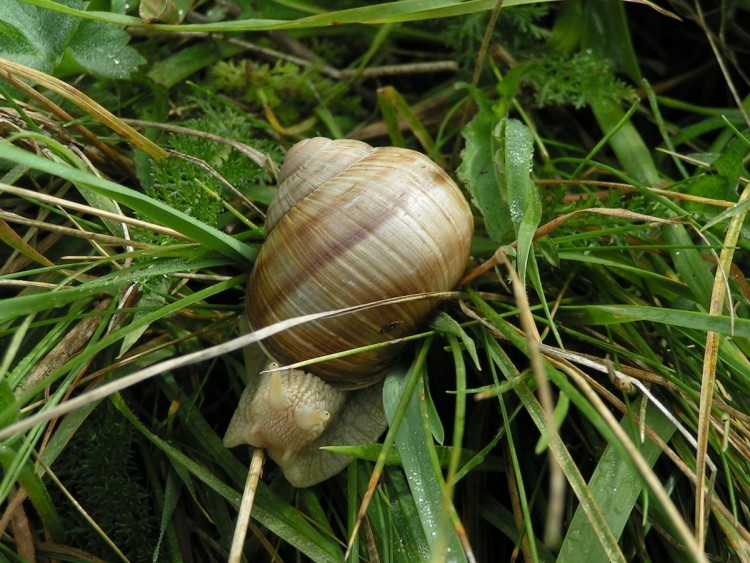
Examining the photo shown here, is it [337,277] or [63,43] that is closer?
[337,277]

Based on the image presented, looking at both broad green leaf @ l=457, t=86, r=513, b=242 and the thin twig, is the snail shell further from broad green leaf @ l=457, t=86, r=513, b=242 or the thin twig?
the thin twig

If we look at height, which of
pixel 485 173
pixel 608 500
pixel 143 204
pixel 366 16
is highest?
pixel 366 16

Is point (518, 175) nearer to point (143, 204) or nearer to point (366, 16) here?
point (366, 16)

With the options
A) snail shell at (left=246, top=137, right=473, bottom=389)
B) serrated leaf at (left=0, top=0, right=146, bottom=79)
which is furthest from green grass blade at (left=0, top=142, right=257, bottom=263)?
serrated leaf at (left=0, top=0, right=146, bottom=79)

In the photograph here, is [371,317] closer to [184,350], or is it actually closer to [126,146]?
[184,350]

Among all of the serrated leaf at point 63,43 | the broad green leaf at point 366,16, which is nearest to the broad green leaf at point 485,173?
the broad green leaf at point 366,16

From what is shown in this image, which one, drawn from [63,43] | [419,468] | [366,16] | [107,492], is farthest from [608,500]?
[63,43]

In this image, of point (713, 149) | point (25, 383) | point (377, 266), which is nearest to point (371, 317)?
point (377, 266)
